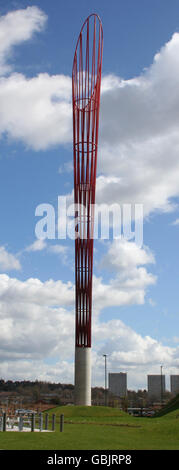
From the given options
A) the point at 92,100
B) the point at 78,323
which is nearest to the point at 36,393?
the point at 78,323

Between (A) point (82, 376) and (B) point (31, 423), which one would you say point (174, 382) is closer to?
(A) point (82, 376)

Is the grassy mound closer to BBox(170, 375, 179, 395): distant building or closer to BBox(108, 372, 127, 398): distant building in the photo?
BBox(108, 372, 127, 398): distant building

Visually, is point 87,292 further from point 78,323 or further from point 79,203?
point 79,203

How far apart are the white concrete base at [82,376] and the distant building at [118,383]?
2792 inches

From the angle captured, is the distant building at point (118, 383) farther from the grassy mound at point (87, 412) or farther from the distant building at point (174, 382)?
the grassy mound at point (87, 412)

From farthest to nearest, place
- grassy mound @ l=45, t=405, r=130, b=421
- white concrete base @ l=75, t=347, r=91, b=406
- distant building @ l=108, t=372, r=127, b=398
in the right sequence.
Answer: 1. distant building @ l=108, t=372, r=127, b=398
2. white concrete base @ l=75, t=347, r=91, b=406
3. grassy mound @ l=45, t=405, r=130, b=421

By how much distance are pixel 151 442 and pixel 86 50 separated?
89.7ft

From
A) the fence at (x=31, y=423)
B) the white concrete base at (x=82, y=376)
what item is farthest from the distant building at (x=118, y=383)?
the fence at (x=31, y=423)

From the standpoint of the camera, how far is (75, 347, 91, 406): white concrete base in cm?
3591

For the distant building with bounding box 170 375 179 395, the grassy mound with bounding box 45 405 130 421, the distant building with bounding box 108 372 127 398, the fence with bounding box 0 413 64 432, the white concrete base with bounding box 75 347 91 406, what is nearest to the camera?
the fence with bounding box 0 413 64 432

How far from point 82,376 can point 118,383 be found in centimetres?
7384

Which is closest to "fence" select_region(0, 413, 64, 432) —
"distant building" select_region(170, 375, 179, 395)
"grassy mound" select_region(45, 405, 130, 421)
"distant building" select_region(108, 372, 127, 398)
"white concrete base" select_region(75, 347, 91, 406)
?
"grassy mound" select_region(45, 405, 130, 421)

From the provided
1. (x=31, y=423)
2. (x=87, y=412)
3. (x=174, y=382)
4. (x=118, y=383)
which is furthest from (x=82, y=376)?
(x=174, y=382)

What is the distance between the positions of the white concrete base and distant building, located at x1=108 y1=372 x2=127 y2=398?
233 ft
